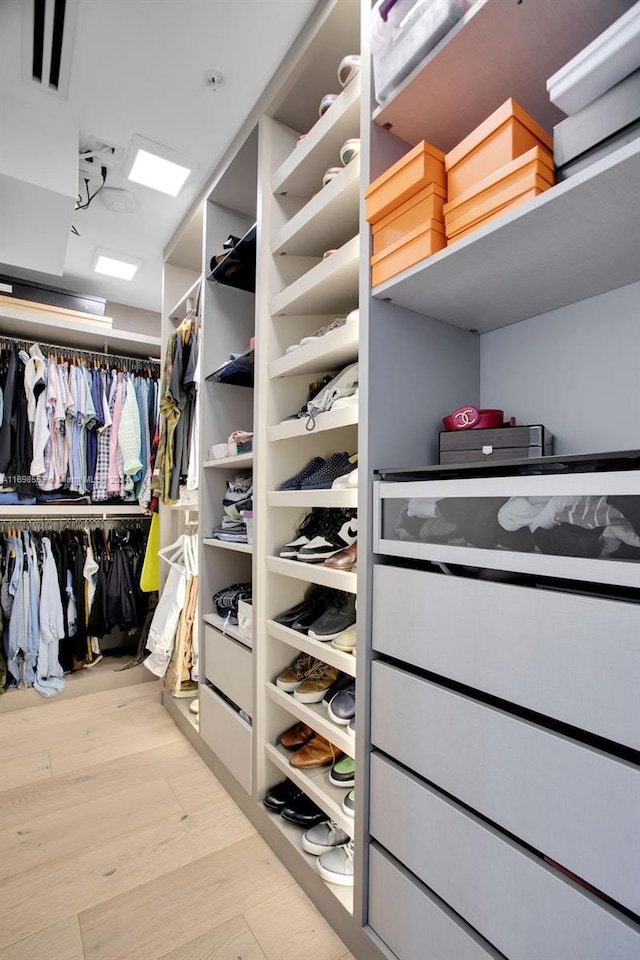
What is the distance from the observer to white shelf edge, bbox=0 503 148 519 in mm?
2572

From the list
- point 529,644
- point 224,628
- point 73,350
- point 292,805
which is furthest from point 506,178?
point 73,350

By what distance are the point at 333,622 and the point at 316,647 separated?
3.8 inches

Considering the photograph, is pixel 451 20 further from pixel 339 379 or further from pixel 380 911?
pixel 380 911

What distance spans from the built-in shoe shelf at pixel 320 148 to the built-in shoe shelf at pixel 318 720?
65.8 inches

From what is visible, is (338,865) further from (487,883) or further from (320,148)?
(320,148)

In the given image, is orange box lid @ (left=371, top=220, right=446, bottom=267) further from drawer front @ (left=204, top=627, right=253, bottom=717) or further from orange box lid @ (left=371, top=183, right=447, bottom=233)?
drawer front @ (left=204, top=627, right=253, bottom=717)

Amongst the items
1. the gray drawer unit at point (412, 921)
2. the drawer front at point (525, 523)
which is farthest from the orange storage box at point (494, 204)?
the gray drawer unit at point (412, 921)

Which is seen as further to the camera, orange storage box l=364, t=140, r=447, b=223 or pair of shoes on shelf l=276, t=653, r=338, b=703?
pair of shoes on shelf l=276, t=653, r=338, b=703

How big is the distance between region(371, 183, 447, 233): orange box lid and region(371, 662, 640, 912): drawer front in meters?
1.04

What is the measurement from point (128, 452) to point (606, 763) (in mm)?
2726

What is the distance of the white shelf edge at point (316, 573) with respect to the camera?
1.21 metres

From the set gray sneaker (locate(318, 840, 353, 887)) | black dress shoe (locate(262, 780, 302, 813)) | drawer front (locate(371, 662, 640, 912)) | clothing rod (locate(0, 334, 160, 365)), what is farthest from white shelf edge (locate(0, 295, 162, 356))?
gray sneaker (locate(318, 840, 353, 887))

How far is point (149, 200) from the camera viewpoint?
2.22 meters

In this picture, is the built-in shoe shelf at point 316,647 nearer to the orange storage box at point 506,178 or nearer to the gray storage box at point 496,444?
the gray storage box at point 496,444
